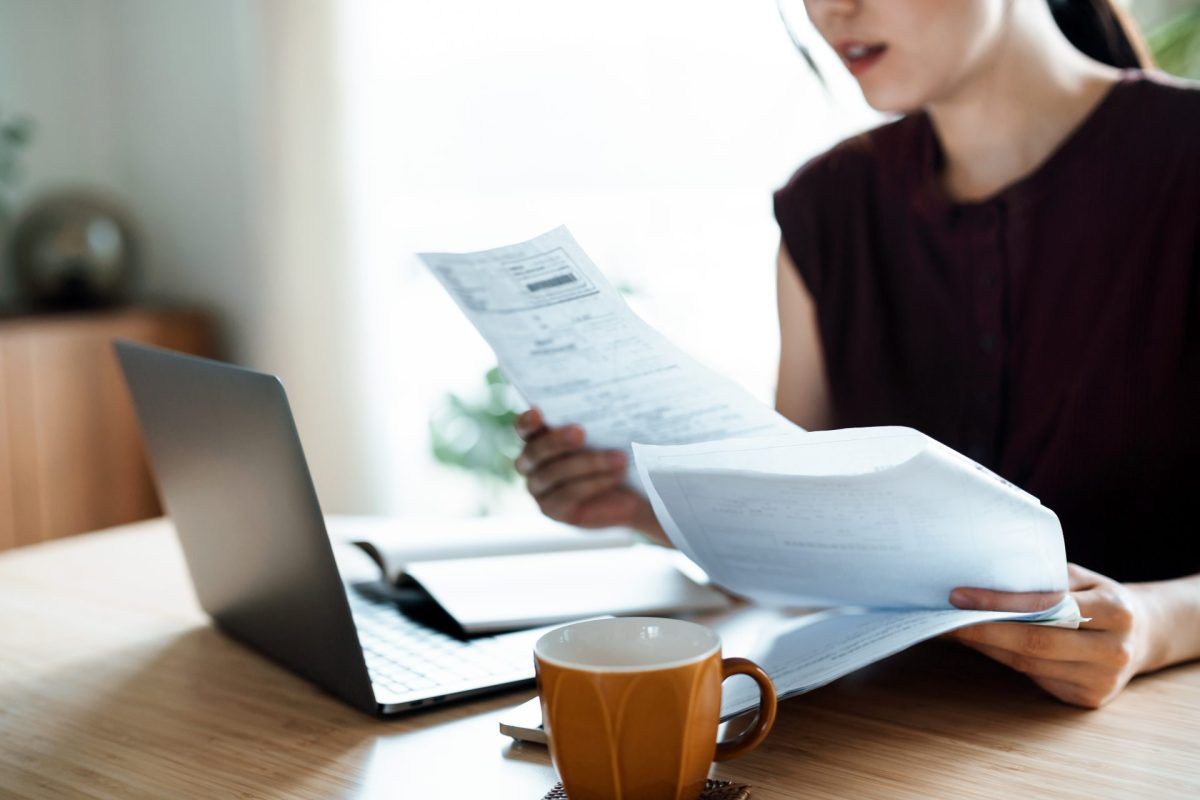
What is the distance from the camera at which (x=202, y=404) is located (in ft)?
2.61

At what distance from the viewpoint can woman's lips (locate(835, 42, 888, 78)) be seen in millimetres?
1019

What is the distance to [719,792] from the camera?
1.98ft

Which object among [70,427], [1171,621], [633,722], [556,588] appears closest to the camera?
[633,722]

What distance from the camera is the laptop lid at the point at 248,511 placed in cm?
70

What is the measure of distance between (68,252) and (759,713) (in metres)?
2.75

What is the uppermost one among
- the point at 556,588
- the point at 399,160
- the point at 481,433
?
the point at 399,160

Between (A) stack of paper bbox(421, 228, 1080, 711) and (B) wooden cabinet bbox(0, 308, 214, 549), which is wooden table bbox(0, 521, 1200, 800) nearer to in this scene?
(A) stack of paper bbox(421, 228, 1080, 711)

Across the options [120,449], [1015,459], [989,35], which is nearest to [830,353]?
[1015,459]

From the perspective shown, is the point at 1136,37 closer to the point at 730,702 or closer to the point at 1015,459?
the point at 1015,459

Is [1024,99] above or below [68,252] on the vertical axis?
above

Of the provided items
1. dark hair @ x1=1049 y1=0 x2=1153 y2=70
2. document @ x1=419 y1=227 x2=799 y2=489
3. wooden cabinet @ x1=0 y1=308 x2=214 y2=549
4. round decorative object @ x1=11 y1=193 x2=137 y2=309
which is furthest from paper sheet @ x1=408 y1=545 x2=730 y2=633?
round decorative object @ x1=11 y1=193 x2=137 y2=309

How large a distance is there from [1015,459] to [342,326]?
2.04 m

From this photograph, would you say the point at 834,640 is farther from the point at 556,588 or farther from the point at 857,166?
the point at 857,166

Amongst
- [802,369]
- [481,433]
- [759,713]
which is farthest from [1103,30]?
[481,433]
